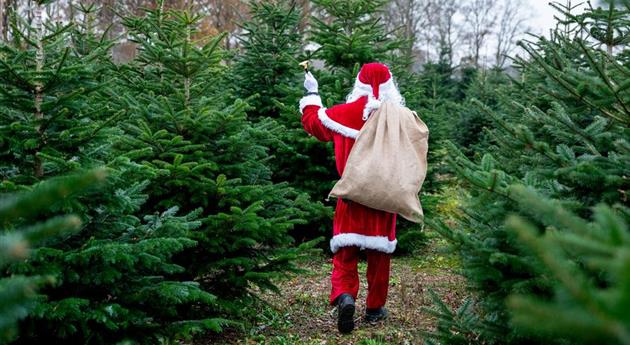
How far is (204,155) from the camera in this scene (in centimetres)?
481

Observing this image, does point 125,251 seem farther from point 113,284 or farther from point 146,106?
point 146,106

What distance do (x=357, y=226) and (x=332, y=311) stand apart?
1024 mm

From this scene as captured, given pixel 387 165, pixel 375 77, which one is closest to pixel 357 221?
pixel 387 165

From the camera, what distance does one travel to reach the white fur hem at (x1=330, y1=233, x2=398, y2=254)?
495cm

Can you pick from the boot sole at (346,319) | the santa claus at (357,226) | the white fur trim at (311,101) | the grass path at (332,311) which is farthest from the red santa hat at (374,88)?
Answer: the boot sole at (346,319)

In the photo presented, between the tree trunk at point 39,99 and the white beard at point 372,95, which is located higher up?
the white beard at point 372,95

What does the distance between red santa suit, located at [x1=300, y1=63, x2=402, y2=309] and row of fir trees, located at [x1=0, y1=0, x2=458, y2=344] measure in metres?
0.36

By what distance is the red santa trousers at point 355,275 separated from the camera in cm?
498

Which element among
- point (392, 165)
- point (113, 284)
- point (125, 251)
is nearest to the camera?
point (125, 251)

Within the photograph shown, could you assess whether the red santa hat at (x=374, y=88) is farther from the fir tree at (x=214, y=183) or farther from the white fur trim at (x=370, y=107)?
the fir tree at (x=214, y=183)

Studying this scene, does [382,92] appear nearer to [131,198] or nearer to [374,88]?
[374,88]

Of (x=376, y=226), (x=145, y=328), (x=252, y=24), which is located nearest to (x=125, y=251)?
(x=145, y=328)

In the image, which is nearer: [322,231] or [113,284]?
[113,284]

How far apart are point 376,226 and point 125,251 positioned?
2414mm
